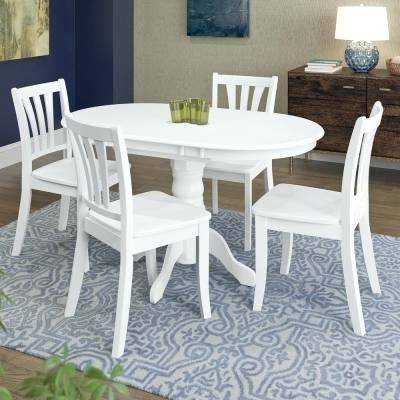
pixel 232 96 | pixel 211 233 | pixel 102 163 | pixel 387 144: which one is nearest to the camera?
pixel 102 163

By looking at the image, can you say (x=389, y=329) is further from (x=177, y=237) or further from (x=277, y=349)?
(x=177, y=237)

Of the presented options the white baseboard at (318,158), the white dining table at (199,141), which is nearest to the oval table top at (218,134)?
the white dining table at (199,141)

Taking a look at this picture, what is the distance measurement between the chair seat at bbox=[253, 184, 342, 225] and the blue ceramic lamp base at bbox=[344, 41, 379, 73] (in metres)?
2.24

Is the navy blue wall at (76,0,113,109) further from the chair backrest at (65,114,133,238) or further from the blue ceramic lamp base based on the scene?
the chair backrest at (65,114,133,238)

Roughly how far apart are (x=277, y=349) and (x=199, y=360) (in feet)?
0.98

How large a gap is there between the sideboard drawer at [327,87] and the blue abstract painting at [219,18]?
2.82 feet

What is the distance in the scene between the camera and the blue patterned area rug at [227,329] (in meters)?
2.15

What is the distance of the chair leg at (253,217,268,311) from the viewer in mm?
2619

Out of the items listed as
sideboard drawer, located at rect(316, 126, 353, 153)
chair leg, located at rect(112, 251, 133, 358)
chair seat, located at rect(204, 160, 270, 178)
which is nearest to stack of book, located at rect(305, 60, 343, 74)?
sideboard drawer, located at rect(316, 126, 353, 153)

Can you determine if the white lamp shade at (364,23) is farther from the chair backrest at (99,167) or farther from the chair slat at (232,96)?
the chair backrest at (99,167)

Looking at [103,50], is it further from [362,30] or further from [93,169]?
[93,169]

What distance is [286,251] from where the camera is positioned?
9.98ft

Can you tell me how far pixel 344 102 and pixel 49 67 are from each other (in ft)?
7.90

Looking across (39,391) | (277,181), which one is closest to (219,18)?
(277,181)
